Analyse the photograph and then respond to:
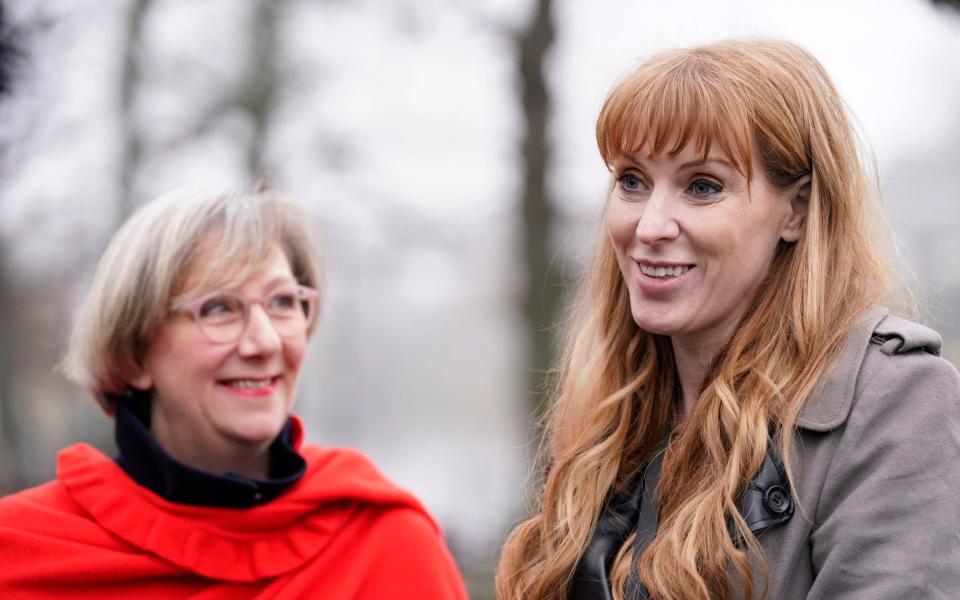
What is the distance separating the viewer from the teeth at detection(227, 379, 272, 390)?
11.0 feet

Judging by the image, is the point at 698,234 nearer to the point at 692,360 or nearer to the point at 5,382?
the point at 692,360

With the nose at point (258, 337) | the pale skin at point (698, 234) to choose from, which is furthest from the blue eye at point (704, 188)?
the nose at point (258, 337)

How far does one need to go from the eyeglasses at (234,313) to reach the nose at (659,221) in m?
1.48

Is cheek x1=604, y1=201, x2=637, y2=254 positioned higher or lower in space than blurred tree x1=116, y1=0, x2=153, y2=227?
lower

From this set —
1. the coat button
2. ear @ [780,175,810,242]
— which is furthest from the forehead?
the coat button

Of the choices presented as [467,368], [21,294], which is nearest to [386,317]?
[21,294]

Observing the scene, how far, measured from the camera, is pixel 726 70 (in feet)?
7.29

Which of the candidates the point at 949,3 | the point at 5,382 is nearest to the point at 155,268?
the point at 949,3

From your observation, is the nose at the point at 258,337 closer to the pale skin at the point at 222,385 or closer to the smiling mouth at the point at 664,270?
the pale skin at the point at 222,385

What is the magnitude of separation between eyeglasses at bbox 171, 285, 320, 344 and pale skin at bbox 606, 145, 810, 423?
139 centimetres

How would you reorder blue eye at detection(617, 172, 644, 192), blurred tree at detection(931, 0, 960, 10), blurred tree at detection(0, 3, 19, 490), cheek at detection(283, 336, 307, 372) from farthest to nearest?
blurred tree at detection(0, 3, 19, 490) → cheek at detection(283, 336, 307, 372) → blurred tree at detection(931, 0, 960, 10) → blue eye at detection(617, 172, 644, 192)

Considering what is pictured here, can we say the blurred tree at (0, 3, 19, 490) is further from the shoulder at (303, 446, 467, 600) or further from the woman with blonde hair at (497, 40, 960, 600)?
the woman with blonde hair at (497, 40, 960, 600)

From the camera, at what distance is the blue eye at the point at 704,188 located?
87.7 inches

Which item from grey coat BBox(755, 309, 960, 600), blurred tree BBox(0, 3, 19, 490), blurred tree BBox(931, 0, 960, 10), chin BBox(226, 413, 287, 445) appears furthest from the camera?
blurred tree BBox(0, 3, 19, 490)
